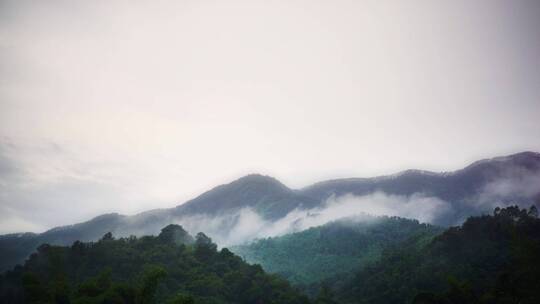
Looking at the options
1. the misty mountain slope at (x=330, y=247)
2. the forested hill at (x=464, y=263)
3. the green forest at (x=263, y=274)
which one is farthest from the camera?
the misty mountain slope at (x=330, y=247)

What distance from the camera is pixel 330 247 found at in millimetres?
111562

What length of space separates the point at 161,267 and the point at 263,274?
714 inches

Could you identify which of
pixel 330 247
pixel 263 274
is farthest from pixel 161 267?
pixel 330 247

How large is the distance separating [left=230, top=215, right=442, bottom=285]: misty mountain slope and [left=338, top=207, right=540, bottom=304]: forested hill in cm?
2126

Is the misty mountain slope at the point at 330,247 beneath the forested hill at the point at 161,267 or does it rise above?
beneath

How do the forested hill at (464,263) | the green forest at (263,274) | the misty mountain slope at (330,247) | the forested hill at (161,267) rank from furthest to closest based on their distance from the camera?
the misty mountain slope at (330,247), the forested hill at (464,263), the forested hill at (161,267), the green forest at (263,274)

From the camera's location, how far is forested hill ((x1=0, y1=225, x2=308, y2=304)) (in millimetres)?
38344

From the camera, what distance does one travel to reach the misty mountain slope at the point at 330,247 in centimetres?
9325

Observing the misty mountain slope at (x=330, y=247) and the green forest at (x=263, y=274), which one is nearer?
the green forest at (x=263, y=274)

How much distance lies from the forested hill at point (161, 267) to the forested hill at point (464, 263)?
1698cm

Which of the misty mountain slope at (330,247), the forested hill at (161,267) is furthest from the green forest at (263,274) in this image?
the misty mountain slope at (330,247)

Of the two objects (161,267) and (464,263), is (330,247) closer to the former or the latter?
(464,263)

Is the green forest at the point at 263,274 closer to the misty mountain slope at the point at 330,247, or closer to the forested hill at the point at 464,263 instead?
the forested hill at the point at 464,263

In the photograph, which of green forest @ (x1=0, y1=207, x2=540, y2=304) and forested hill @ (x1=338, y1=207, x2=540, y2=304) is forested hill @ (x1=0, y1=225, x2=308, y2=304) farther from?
forested hill @ (x1=338, y1=207, x2=540, y2=304)
